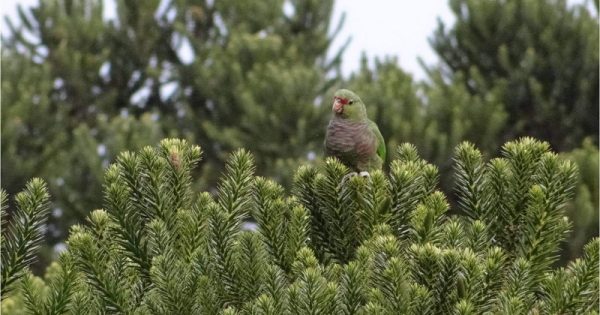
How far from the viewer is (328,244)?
15.1 feet

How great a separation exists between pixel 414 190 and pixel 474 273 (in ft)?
2.33

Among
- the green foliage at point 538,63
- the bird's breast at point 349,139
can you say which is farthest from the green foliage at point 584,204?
the bird's breast at point 349,139

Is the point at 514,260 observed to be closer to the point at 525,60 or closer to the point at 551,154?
the point at 551,154

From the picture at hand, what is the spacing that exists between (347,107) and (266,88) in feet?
40.1

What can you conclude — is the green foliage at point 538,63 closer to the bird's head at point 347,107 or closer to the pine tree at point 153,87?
the pine tree at point 153,87

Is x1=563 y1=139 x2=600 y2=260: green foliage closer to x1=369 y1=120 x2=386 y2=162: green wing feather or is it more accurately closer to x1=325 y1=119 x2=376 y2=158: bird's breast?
x1=369 y1=120 x2=386 y2=162: green wing feather

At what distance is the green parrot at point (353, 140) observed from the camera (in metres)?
6.03

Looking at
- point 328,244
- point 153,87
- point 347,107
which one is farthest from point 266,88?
point 328,244

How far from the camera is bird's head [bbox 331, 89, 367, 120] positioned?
6.35 m

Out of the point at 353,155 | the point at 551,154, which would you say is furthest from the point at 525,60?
the point at 551,154

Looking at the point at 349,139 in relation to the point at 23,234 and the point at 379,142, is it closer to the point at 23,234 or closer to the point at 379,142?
the point at 379,142

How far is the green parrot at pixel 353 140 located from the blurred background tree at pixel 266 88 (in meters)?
10.6

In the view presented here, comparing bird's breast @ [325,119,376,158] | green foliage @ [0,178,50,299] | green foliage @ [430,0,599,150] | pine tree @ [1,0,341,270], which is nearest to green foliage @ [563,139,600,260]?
green foliage @ [430,0,599,150]

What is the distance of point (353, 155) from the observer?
19.7 feet
